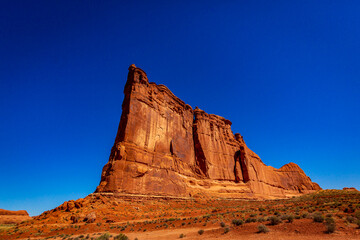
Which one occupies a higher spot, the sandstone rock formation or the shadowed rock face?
the shadowed rock face

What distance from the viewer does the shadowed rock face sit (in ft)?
99.0

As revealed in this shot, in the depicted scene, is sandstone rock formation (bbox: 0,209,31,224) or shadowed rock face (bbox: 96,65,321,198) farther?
sandstone rock formation (bbox: 0,209,31,224)

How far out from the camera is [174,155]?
4081 cm

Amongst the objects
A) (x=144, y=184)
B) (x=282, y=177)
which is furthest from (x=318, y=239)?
(x=282, y=177)

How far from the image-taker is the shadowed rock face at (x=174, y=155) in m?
30.2

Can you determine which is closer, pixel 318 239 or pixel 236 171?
pixel 318 239

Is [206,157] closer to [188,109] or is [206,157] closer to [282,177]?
[188,109]

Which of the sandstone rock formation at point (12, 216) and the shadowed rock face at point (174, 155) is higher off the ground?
the shadowed rock face at point (174, 155)

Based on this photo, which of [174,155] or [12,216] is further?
[174,155]

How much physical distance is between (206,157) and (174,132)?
11268mm

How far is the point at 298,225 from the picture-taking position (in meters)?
10.9

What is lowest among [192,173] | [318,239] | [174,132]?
[318,239]

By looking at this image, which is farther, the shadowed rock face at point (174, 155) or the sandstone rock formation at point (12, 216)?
the sandstone rock formation at point (12, 216)

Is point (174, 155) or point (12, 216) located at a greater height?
point (174, 155)
